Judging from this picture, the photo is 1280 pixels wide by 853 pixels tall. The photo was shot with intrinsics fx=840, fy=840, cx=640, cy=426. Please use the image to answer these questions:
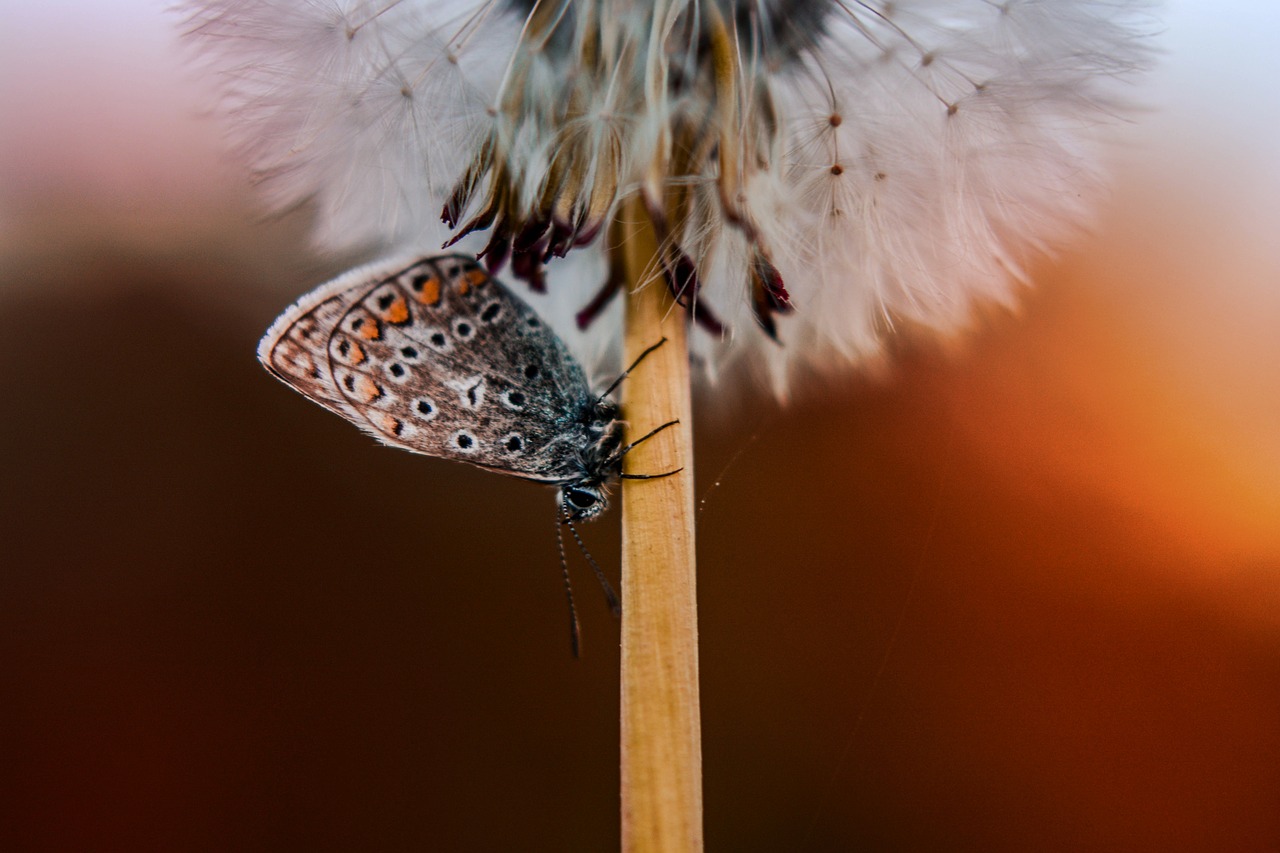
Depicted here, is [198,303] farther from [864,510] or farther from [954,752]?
[954,752]

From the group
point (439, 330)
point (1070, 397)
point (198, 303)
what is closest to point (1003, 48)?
point (439, 330)

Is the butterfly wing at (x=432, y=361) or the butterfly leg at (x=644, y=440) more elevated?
the butterfly wing at (x=432, y=361)

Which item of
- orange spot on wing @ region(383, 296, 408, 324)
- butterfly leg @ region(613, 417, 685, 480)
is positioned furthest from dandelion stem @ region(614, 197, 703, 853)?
orange spot on wing @ region(383, 296, 408, 324)

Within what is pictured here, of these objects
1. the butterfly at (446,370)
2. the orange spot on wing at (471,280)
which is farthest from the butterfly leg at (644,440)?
the orange spot on wing at (471,280)

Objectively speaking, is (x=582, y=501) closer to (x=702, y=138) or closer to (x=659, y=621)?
(x=659, y=621)

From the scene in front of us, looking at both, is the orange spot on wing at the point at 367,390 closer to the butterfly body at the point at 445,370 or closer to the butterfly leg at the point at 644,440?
the butterfly body at the point at 445,370

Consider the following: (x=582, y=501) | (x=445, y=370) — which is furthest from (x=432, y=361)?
(x=582, y=501)

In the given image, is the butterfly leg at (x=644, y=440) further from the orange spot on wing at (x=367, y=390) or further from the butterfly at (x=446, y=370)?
the orange spot on wing at (x=367, y=390)

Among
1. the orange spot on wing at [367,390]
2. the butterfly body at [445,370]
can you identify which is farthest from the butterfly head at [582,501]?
the orange spot on wing at [367,390]

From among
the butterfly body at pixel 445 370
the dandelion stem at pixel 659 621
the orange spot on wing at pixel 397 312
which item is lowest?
the dandelion stem at pixel 659 621
